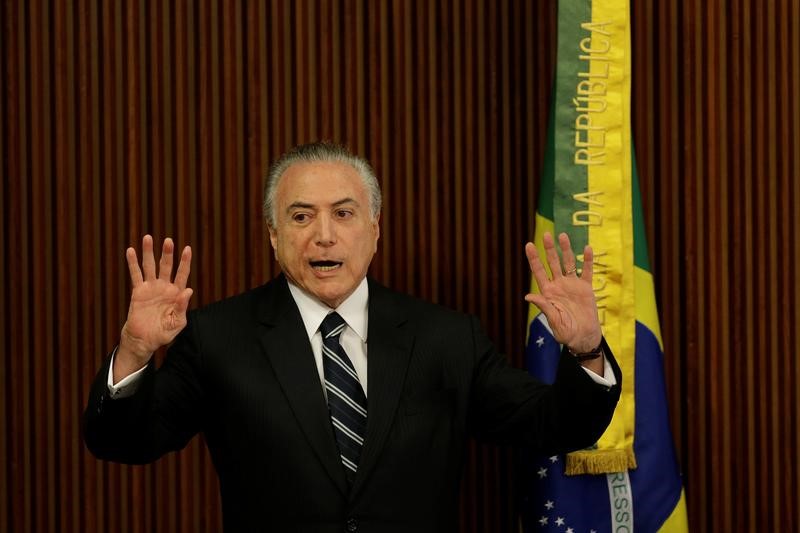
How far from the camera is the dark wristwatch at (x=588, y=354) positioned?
5.54 ft

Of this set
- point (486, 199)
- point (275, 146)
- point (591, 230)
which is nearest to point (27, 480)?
point (275, 146)

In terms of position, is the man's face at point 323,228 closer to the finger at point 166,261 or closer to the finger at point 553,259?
the finger at point 166,261

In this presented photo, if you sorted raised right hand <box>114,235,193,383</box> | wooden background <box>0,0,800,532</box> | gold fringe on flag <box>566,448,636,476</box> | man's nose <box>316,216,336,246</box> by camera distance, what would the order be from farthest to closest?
wooden background <box>0,0,800,532</box>, gold fringe on flag <box>566,448,636,476</box>, man's nose <box>316,216,336,246</box>, raised right hand <box>114,235,193,383</box>

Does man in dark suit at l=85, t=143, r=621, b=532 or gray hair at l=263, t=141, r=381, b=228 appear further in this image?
gray hair at l=263, t=141, r=381, b=228

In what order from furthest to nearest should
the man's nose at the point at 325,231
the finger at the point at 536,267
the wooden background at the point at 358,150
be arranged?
1. the wooden background at the point at 358,150
2. the man's nose at the point at 325,231
3. the finger at the point at 536,267

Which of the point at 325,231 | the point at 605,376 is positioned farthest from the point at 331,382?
the point at 605,376

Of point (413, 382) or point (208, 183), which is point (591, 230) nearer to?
point (413, 382)

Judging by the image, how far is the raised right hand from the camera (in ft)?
5.24

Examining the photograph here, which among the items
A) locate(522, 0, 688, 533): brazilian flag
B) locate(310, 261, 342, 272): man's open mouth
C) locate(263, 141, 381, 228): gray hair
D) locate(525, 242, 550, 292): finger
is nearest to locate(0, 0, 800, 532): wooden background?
locate(522, 0, 688, 533): brazilian flag

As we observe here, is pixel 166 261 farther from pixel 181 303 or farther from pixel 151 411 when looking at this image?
pixel 151 411

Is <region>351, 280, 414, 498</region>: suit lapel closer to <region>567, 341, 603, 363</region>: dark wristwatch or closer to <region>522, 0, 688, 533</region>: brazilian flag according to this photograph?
<region>567, 341, 603, 363</region>: dark wristwatch

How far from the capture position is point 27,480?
8.33 ft

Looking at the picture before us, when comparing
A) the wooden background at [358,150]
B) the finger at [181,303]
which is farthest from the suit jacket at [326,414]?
the wooden background at [358,150]

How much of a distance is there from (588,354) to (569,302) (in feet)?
0.33
